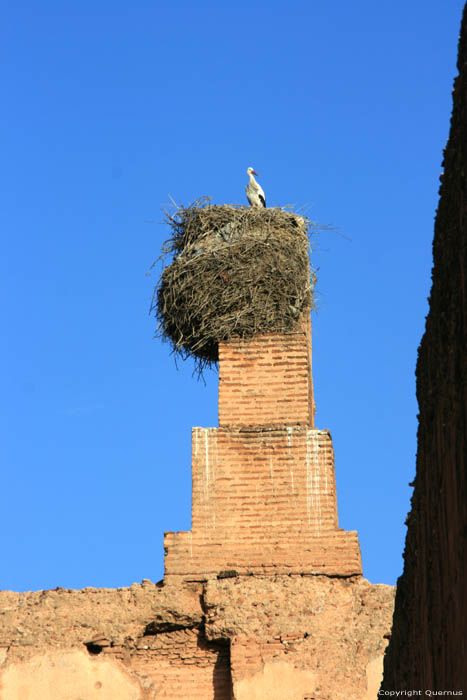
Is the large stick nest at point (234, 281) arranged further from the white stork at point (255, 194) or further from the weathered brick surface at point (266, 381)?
the white stork at point (255, 194)

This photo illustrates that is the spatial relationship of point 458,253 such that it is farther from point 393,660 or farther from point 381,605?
point 381,605

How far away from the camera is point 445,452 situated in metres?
4.18

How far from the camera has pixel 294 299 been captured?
36.7 ft

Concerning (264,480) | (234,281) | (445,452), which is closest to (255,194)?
(234,281)

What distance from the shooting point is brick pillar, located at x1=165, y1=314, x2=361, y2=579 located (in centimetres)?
980

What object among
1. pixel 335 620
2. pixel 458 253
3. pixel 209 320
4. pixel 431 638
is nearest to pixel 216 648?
pixel 335 620

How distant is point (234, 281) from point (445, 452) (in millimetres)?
7277

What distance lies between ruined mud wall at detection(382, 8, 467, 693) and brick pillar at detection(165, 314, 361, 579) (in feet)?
14.3

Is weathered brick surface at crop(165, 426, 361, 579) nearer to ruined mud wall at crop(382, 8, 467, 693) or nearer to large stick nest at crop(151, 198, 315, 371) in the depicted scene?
large stick nest at crop(151, 198, 315, 371)

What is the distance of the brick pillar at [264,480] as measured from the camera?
32.1 ft

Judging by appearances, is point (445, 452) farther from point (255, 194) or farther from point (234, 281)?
point (255, 194)

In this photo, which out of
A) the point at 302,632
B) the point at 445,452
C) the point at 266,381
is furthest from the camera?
the point at 266,381

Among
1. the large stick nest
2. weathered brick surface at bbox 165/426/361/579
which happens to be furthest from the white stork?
weathered brick surface at bbox 165/426/361/579

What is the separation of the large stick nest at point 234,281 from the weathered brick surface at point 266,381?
0.64 feet
